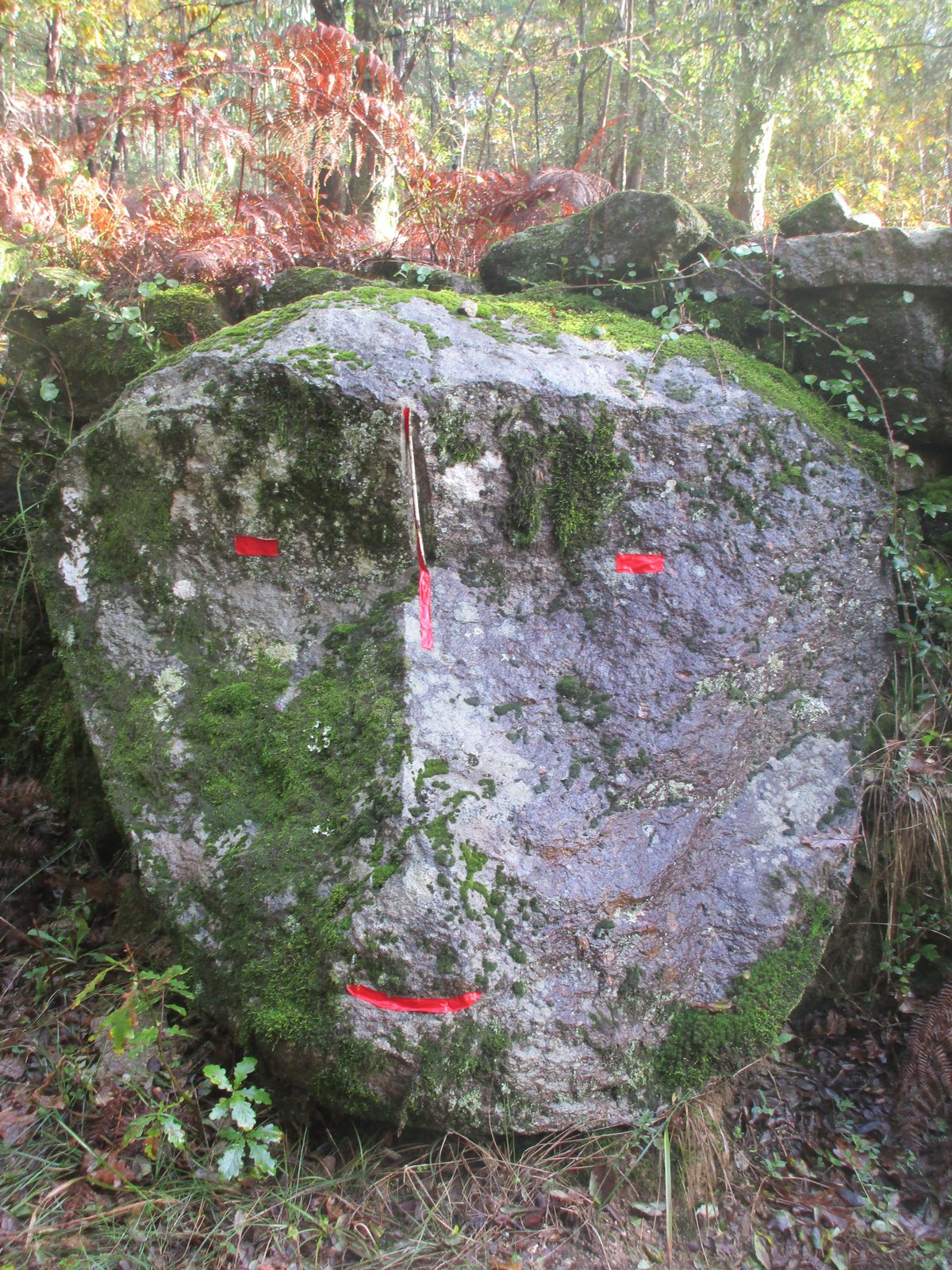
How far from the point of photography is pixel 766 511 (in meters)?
2.95

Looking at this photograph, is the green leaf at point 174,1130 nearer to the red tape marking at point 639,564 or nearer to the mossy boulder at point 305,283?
the red tape marking at point 639,564

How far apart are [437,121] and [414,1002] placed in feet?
28.4

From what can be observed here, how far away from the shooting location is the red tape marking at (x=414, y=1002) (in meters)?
2.19

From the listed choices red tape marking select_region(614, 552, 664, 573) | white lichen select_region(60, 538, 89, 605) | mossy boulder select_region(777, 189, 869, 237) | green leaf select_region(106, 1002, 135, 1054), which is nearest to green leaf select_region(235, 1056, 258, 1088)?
green leaf select_region(106, 1002, 135, 1054)

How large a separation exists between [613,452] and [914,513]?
60.4 inches

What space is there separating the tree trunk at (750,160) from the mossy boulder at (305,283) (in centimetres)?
379

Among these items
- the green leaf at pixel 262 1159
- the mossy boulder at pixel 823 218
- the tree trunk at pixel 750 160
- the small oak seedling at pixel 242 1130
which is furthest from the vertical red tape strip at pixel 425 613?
the tree trunk at pixel 750 160

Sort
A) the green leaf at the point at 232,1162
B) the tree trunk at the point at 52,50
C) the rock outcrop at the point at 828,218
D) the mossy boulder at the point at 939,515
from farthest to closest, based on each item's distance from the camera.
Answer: the tree trunk at the point at 52,50 → the rock outcrop at the point at 828,218 → the mossy boulder at the point at 939,515 → the green leaf at the point at 232,1162

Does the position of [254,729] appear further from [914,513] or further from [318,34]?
[318,34]

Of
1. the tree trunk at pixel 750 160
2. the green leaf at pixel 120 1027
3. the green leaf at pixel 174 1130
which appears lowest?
the green leaf at pixel 174 1130

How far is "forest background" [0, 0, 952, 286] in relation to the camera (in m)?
4.38

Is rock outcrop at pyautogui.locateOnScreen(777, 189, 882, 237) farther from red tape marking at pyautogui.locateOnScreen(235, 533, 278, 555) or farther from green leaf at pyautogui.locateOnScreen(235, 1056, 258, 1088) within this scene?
green leaf at pyautogui.locateOnScreen(235, 1056, 258, 1088)

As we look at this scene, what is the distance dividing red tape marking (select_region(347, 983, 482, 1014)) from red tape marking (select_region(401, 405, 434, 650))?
1169mm

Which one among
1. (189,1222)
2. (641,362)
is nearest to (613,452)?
(641,362)
